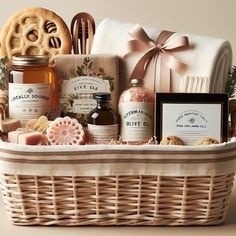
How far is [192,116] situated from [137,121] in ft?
0.41

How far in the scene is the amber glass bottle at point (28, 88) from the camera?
1.44m

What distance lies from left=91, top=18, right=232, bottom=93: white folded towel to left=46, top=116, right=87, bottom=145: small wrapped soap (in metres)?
0.25

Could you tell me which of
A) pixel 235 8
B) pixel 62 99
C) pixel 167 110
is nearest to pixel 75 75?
pixel 62 99

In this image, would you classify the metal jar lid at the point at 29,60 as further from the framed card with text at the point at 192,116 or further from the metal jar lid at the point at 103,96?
the framed card with text at the point at 192,116

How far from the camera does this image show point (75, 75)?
4.96 feet

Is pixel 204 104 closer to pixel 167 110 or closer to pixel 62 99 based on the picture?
pixel 167 110

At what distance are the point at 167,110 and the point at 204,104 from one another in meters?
0.08

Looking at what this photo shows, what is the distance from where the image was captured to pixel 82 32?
1.63m

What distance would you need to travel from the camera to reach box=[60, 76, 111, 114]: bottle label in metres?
1.50

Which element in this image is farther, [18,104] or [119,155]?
[18,104]

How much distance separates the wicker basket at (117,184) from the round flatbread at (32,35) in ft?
1.38

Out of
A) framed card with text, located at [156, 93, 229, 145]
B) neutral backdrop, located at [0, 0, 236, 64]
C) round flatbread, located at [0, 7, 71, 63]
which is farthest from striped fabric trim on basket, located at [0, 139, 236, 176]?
neutral backdrop, located at [0, 0, 236, 64]

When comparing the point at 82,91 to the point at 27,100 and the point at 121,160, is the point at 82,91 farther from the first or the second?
the point at 121,160

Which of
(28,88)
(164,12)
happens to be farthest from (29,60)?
(164,12)
